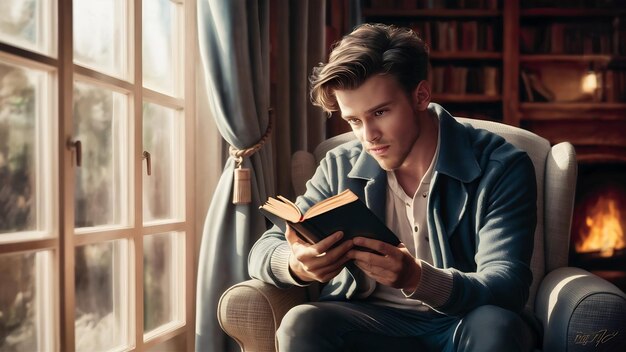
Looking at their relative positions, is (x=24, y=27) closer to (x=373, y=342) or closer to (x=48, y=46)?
(x=48, y=46)

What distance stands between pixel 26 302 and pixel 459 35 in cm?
379

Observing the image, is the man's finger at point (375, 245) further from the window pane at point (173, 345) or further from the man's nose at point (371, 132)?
the window pane at point (173, 345)

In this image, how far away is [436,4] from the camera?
4.88 meters

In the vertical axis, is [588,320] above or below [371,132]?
below

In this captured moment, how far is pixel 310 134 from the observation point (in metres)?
3.07

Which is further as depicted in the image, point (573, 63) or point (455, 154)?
point (573, 63)

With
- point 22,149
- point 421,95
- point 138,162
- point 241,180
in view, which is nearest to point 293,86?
point 241,180

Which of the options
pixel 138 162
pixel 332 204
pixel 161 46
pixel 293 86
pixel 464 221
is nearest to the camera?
pixel 332 204

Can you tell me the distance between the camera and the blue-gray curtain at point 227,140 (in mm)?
2258

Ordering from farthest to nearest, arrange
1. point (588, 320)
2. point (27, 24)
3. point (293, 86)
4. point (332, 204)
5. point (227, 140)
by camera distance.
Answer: point (293, 86) → point (227, 140) → point (27, 24) → point (588, 320) → point (332, 204)

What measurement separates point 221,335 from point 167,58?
970 millimetres

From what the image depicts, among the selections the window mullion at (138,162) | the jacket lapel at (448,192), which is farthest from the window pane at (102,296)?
the jacket lapel at (448,192)

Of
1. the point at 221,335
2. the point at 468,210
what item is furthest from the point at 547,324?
the point at 221,335

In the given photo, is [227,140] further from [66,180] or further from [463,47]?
[463,47]
